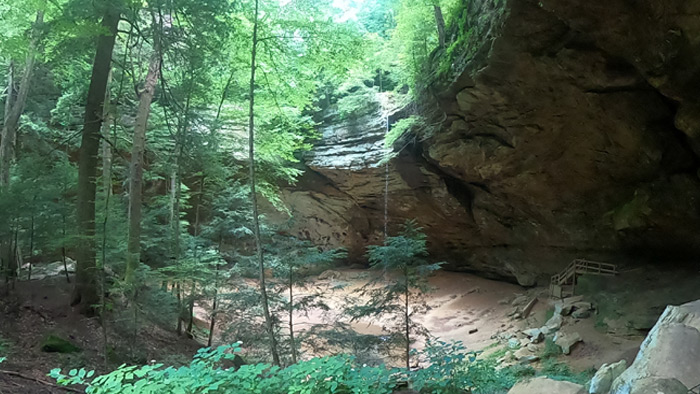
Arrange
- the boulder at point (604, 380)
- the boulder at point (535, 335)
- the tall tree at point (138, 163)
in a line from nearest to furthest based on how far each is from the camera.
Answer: the boulder at point (604, 380), the tall tree at point (138, 163), the boulder at point (535, 335)

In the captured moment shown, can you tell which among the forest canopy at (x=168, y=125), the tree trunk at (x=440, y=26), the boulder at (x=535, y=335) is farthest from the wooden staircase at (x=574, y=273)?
the tree trunk at (x=440, y=26)

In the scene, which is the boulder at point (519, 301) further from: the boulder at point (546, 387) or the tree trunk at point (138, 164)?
the tree trunk at point (138, 164)

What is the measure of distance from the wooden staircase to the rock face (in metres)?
0.98

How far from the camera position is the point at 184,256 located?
9828 mm

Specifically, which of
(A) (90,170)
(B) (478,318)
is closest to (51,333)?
(A) (90,170)

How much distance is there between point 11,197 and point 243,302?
483 cm

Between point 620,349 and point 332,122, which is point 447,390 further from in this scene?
point 332,122

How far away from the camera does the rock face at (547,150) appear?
23.9ft

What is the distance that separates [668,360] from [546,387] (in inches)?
40.9

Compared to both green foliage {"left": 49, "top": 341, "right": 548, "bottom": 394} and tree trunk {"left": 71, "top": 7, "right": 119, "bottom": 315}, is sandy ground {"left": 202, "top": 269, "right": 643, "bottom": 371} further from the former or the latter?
green foliage {"left": 49, "top": 341, "right": 548, "bottom": 394}

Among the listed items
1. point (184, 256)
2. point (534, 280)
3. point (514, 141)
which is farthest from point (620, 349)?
point (184, 256)

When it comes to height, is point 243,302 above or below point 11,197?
below

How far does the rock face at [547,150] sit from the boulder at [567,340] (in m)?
4.13

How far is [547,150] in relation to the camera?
11.4 metres
